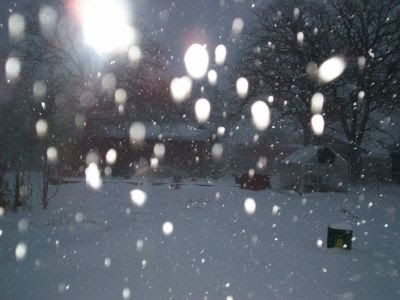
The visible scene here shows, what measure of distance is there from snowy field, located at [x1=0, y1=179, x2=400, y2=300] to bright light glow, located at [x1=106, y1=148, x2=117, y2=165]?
73.0 ft

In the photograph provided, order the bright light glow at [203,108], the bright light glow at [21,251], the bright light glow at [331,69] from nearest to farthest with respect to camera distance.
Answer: the bright light glow at [21,251] → the bright light glow at [331,69] → the bright light glow at [203,108]

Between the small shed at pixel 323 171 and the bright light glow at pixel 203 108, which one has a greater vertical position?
the bright light glow at pixel 203 108

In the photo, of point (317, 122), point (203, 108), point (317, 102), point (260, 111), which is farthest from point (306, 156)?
point (203, 108)

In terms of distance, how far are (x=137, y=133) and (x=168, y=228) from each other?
91.7ft

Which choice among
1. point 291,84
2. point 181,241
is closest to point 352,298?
point 181,241

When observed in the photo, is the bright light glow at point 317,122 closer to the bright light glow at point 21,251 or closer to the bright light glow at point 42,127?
the bright light glow at point 42,127

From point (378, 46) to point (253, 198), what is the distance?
710 inches

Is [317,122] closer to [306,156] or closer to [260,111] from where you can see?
[260,111]

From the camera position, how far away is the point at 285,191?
24.1 meters

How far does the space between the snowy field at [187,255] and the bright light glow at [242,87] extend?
1604cm

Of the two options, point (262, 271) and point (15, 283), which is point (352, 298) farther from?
point (15, 283)

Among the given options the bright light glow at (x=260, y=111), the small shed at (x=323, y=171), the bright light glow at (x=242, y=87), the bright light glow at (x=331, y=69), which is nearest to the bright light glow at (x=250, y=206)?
the small shed at (x=323, y=171)

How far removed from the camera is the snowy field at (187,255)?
6535 mm

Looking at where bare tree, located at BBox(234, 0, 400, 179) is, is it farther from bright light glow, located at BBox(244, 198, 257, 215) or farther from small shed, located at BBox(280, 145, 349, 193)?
bright light glow, located at BBox(244, 198, 257, 215)
